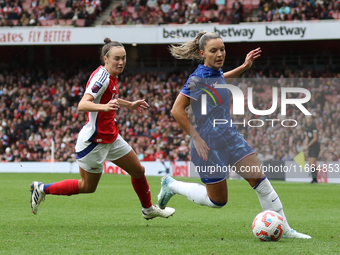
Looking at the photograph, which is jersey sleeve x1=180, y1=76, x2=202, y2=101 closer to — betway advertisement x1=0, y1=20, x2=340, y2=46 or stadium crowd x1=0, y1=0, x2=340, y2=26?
betway advertisement x1=0, y1=20, x2=340, y2=46

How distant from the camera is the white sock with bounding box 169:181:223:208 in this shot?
211 inches

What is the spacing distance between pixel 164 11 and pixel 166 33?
65.7 inches

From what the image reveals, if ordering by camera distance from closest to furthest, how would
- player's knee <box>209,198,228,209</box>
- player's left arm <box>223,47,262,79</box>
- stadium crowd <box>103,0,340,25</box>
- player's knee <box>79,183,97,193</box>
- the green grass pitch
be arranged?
the green grass pitch < player's knee <box>209,198,228,209</box> < player's left arm <box>223,47,262,79</box> < player's knee <box>79,183,97,193</box> < stadium crowd <box>103,0,340,25</box>

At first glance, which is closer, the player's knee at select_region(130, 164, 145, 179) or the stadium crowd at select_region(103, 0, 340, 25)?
the player's knee at select_region(130, 164, 145, 179)

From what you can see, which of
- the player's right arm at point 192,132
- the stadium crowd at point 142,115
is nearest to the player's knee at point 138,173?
the player's right arm at point 192,132

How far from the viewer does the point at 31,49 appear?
2820cm

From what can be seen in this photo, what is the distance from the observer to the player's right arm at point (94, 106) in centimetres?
503

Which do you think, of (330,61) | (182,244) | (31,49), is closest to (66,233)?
(182,244)

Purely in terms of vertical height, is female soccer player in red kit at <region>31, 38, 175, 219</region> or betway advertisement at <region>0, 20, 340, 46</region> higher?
betway advertisement at <region>0, 20, 340, 46</region>

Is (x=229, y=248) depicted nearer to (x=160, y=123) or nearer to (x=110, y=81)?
(x=110, y=81)

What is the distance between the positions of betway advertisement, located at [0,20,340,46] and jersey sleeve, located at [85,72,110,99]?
53.7 ft

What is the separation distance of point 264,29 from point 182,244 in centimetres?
1956

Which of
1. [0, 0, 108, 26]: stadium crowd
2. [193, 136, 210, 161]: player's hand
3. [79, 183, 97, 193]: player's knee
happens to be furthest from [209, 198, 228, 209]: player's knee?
[0, 0, 108, 26]: stadium crowd

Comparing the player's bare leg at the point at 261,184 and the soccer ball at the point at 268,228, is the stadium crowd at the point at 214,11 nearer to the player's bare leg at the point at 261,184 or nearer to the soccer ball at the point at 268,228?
the player's bare leg at the point at 261,184
